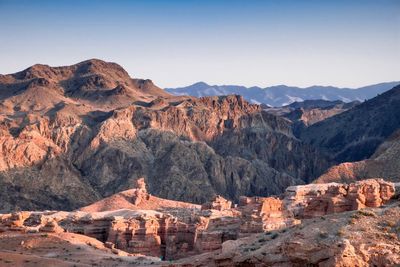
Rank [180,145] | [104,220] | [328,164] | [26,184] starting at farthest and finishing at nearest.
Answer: [328,164]
[180,145]
[26,184]
[104,220]

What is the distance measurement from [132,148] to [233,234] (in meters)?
91.2

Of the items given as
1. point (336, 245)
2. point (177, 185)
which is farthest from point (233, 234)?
point (177, 185)

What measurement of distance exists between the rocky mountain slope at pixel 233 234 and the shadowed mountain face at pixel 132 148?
45.1 m

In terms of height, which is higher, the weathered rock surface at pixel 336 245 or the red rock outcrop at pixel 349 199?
the weathered rock surface at pixel 336 245

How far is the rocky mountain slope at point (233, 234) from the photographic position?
22.1m

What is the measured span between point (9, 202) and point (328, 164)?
91585mm

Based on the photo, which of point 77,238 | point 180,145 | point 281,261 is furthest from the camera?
point 180,145

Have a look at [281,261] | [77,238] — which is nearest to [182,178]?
[77,238]

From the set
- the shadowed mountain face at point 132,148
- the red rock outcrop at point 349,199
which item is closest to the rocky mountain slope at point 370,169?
the shadowed mountain face at point 132,148

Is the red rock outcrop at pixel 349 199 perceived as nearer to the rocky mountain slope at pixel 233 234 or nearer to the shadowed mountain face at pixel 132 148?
the rocky mountain slope at pixel 233 234

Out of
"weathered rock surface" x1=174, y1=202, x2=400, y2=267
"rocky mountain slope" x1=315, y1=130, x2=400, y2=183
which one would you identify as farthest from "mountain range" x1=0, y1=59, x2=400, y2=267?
"rocky mountain slope" x1=315, y1=130, x2=400, y2=183

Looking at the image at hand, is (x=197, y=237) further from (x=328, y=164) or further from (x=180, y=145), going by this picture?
(x=328, y=164)

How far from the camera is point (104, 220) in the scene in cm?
6412

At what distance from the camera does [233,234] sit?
5294 centimetres
